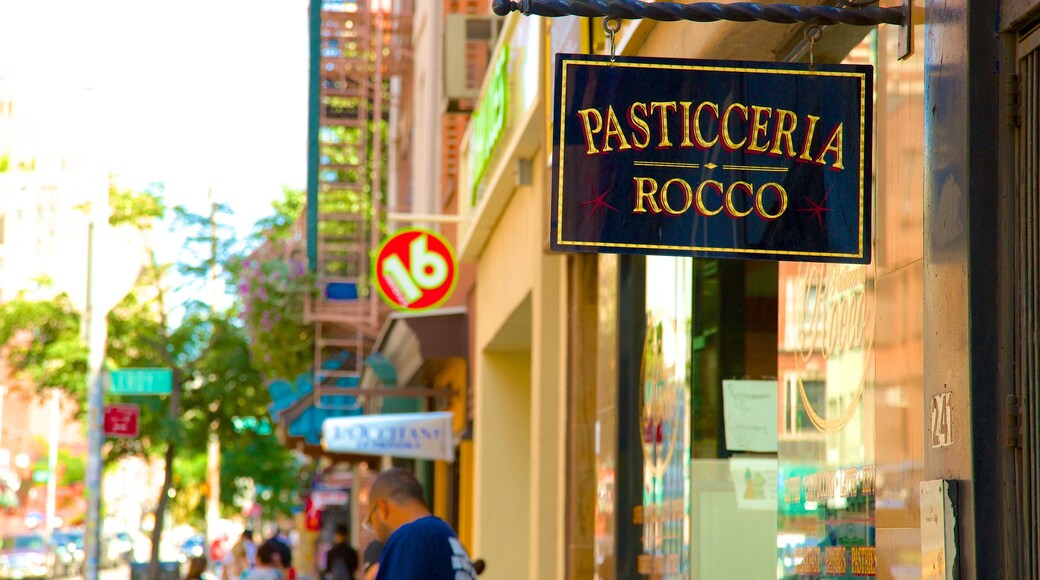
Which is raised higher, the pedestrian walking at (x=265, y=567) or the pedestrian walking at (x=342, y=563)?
the pedestrian walking at (x=265, y=567)

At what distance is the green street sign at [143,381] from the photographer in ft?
54.3

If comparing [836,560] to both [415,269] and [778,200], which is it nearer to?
[778,200]

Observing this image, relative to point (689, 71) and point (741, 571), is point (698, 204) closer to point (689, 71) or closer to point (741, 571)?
point (689, 71)

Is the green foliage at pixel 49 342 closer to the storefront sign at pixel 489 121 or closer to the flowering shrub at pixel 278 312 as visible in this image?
the flowering shrub at pixel 278 312

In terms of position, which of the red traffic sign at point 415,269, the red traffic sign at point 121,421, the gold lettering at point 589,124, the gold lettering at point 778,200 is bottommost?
the red traffic sign at point 121,421

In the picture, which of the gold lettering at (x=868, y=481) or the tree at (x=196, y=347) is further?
the tree at (x=196, y=347)

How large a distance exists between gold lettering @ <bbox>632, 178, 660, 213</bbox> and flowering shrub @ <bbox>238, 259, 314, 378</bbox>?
20040 millimetres

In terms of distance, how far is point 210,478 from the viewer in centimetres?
4975

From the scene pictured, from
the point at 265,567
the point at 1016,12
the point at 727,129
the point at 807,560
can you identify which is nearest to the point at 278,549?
the point at 265,567

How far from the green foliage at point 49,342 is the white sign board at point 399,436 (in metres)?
13.9

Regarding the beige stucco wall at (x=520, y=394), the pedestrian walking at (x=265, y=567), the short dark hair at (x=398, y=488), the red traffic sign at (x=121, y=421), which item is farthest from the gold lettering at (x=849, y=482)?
the red traffic sign at (x=121, y=421)

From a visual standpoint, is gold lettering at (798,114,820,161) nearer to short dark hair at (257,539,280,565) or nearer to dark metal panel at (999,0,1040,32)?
dark metal panel at (999,0,1040,32)

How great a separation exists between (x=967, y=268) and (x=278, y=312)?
21.9 metres

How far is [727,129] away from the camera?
4590 millimetres
